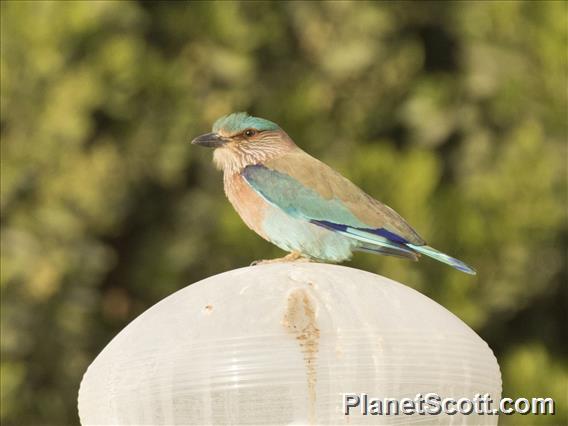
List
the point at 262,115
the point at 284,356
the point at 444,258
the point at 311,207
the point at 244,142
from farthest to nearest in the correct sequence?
1. the point at 262,115
2. the point at 244,142
3. the point at 311,207
4. the point at 444,258
5. the point at 284,356

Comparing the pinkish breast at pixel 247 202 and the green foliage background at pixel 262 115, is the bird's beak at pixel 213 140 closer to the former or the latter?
the pinkish breast at pixel 247 202

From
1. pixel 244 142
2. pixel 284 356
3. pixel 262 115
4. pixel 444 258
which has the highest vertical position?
pixel 262 115

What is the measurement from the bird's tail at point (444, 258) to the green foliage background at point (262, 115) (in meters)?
4.81

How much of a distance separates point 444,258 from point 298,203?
804 mm

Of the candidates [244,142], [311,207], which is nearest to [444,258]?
[311,207]

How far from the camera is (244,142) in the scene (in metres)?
7.28

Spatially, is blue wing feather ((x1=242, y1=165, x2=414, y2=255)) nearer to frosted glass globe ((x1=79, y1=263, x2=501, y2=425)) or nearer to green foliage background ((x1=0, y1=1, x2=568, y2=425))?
frosted glass globe ((x1=79, y1=263, x2=501, y2=425))

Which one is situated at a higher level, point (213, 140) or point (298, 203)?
point (213, 140)

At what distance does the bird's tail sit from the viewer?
20.6 ft

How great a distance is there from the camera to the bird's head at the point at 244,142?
7.23 metres

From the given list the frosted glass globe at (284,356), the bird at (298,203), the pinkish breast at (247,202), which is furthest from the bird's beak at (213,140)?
the frosted glass globe at (284,356)

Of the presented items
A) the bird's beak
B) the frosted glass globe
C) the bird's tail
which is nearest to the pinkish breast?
the bird's beak

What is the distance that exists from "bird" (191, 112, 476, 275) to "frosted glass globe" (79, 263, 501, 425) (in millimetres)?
1229

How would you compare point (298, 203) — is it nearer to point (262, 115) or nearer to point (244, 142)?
point (244, 142)
